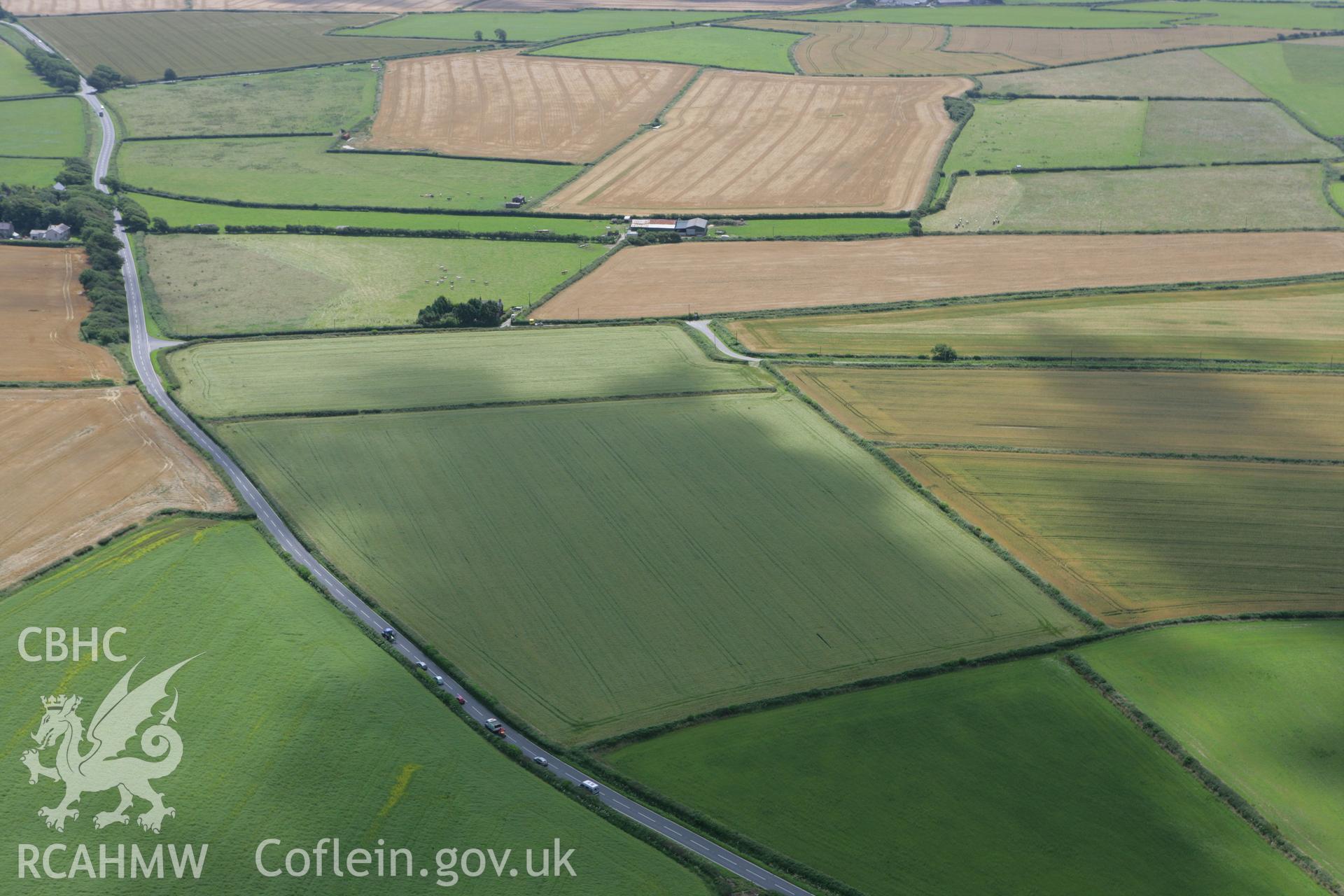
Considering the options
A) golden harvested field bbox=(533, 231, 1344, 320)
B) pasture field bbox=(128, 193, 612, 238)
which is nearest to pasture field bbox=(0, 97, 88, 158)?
pasture field bbox=(128, 193, 612, 238)

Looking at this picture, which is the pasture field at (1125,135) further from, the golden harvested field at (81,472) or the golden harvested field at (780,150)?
the golden harvested field at (81,472)

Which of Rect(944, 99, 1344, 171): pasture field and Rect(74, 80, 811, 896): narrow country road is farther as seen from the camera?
Rect(944, 99, 1344, 171): pasture field

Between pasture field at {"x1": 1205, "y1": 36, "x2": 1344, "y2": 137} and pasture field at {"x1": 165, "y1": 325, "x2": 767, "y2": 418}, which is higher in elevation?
pasture field at {"x1": 1205, "y1": 36, "x2": 1344, "y2": 137}

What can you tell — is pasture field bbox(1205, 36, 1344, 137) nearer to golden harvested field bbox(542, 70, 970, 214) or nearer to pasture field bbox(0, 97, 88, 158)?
golden harvested field bbox(542, 70, 970, 214)

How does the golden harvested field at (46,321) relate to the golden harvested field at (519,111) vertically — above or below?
below

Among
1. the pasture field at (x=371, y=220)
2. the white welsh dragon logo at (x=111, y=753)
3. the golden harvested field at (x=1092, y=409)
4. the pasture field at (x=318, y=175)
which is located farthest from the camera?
the pasture field at (x=318, y=175)

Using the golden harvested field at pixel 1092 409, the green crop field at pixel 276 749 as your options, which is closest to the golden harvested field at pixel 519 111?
the golden harvested field at pixel 1092 409

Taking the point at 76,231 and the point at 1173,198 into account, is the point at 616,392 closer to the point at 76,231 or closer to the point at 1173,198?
the point at 76,231
